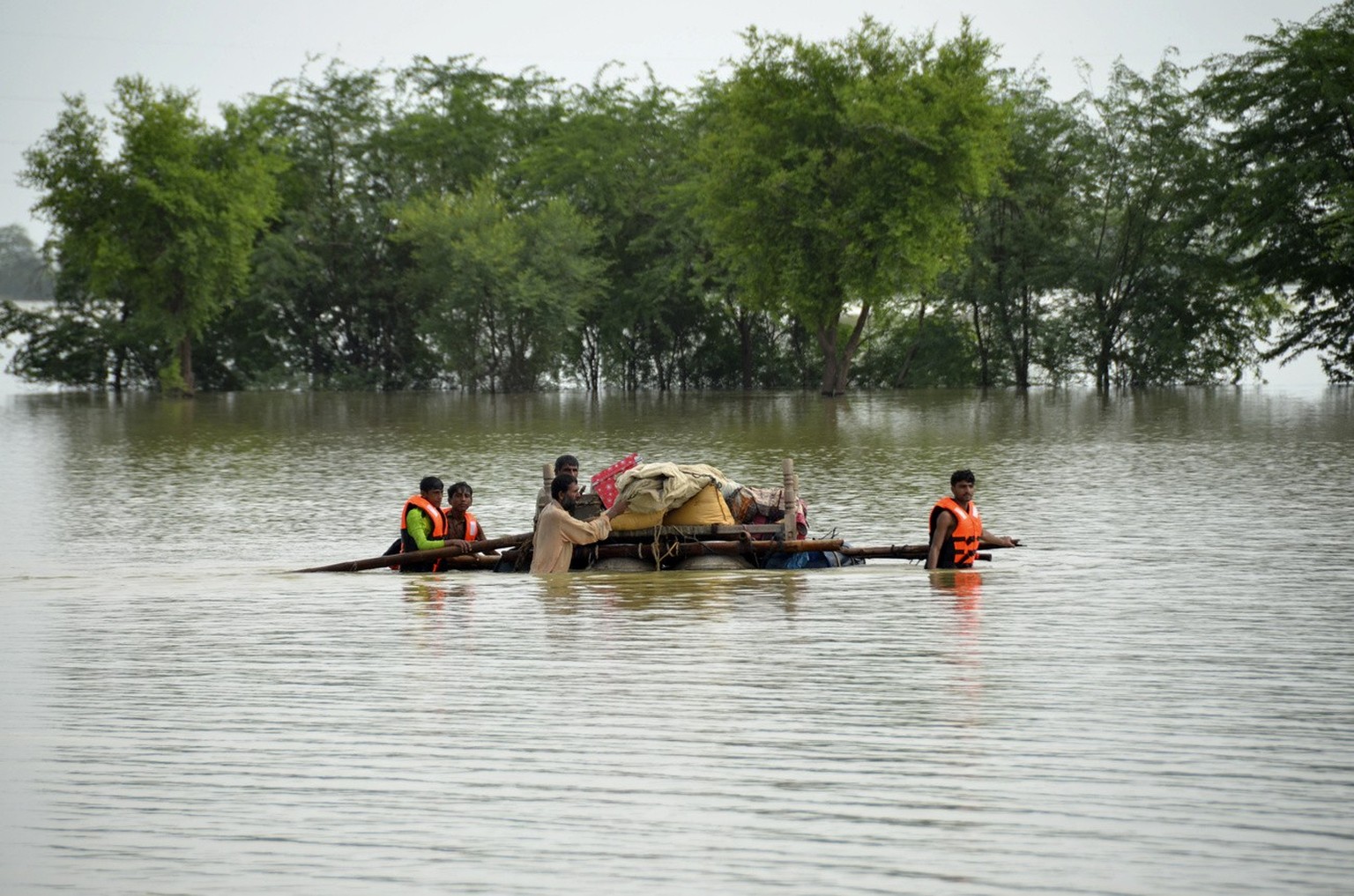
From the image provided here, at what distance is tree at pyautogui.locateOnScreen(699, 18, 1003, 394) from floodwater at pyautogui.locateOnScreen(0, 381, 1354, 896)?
32936 millimetres

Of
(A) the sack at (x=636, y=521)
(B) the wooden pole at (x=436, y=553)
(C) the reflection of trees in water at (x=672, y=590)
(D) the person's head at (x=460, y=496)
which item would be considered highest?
(D) the person's head at (x=460, y=496)

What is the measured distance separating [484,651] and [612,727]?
2.83 metres

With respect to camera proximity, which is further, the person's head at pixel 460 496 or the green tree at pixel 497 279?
the green tree at pixel 497 279

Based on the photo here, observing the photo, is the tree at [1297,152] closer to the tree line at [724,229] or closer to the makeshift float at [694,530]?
the tree line at [724,229]

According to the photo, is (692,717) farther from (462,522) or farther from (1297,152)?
(1297,152)

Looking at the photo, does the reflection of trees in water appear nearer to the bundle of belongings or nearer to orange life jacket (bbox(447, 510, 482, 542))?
the bundle of belongings

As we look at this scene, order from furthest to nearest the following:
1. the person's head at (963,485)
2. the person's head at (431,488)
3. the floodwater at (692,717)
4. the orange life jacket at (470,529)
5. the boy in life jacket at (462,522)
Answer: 1. the orange life jacket at (470,529)
2. the boy in life jacket at (462,522)
3. the person's head at (431,488)
4. the person's head at (963,485)
5. the floodwater at (692,717)

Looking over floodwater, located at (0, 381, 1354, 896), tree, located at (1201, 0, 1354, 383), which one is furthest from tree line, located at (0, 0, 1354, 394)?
floodwater, located at (0, 381, 1354, 896)

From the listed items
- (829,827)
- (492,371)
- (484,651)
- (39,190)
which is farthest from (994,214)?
(829,827)

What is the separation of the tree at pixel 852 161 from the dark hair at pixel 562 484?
39.3m

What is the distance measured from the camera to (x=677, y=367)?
70.4m

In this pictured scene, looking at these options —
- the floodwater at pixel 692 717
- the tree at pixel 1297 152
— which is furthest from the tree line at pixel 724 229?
the floodwater at pixel 692 717

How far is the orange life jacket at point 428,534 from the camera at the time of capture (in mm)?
16391

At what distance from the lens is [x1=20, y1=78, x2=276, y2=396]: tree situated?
59188 millimetres
